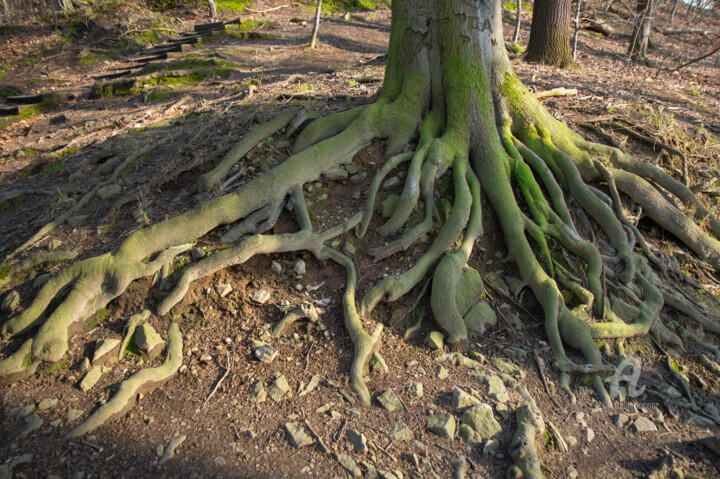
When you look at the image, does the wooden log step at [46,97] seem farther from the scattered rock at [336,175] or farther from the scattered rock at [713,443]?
the scattered rock at [713,443]

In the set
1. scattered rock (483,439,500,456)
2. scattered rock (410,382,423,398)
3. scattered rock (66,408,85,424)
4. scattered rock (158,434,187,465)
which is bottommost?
scattered rock (483,439,500,456)

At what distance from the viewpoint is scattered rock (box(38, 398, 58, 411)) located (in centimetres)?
310

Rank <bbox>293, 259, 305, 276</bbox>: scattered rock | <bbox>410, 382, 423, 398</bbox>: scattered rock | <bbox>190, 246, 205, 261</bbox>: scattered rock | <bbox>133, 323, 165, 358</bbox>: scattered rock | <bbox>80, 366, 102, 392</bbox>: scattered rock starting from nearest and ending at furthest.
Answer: <bbox>80, 366, 102, 392</bbox>: scattered rock < <bbox>410, 382, 423, 398</bbox>: scattered rock < <bbox>133, 323, 165, 358</bbox>: scattered rock < <bbox>190, 246, 205, 261</bbox>: scattered rock < <bbox>293, 259, 305, 276</bbox>: scattered rock

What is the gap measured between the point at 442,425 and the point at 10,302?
3809 mm

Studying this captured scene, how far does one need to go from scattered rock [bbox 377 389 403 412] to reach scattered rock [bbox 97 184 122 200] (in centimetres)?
421

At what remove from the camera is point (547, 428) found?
10.2ft

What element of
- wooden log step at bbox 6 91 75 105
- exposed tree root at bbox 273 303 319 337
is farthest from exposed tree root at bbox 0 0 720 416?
wooden log step at bbox 6 91 75 105

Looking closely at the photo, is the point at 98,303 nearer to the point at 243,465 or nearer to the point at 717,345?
the point at 243,465

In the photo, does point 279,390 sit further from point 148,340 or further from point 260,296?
point 148,340

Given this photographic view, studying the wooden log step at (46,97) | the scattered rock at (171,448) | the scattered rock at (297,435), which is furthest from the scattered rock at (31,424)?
the wooden log step at (46,97)

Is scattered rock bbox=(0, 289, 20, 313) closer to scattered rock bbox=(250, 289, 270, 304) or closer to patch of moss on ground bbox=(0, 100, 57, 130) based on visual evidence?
scattered rock bbox=(250, 289, 270, 304)

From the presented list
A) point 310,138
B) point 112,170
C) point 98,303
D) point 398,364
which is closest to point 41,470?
point 98,303

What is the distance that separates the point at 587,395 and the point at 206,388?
10.1ft

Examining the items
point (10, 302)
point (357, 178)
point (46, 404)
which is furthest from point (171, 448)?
point (357, 178)
